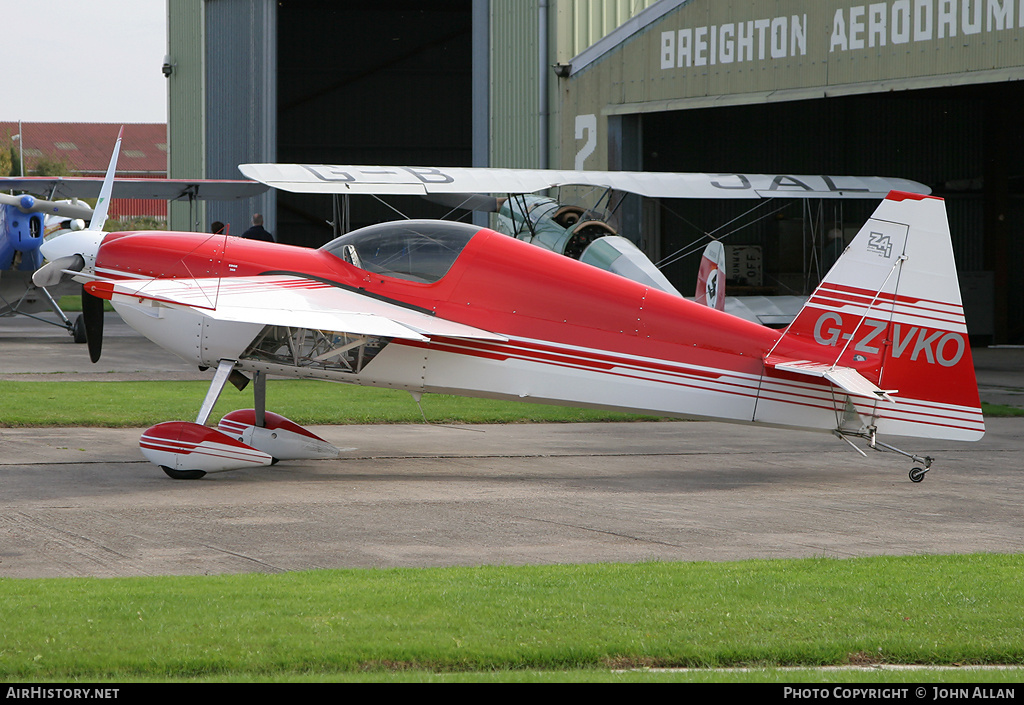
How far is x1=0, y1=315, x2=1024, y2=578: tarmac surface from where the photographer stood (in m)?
7.11

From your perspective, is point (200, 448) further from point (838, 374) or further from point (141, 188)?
point (141, 188)

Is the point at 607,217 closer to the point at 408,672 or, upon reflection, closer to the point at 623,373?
the point at 623,373

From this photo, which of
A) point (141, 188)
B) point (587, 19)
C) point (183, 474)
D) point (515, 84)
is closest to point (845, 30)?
point (587, 19)

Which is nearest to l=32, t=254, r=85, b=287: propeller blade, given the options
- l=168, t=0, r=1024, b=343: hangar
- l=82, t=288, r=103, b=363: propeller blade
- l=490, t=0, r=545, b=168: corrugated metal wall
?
l=82, t=288, r=103, b=363: propeller blade

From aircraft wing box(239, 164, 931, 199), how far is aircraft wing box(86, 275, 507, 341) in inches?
269

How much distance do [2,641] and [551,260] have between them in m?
6.07

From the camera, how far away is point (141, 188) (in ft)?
81.5

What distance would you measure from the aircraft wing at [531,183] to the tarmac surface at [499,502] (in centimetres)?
542

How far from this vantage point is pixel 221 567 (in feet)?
21.5

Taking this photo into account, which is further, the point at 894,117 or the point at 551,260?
the point at 894,117

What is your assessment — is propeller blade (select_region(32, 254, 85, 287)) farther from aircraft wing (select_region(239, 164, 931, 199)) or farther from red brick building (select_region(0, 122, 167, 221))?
red brick building (select_region(0, 122, 167, 221))

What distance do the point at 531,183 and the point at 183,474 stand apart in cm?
1080

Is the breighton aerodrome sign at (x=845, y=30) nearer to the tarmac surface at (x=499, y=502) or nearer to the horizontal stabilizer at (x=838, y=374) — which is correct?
the tarmac surface at (x=499, y=502)

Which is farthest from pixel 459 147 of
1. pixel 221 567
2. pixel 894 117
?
pixel 221 567
